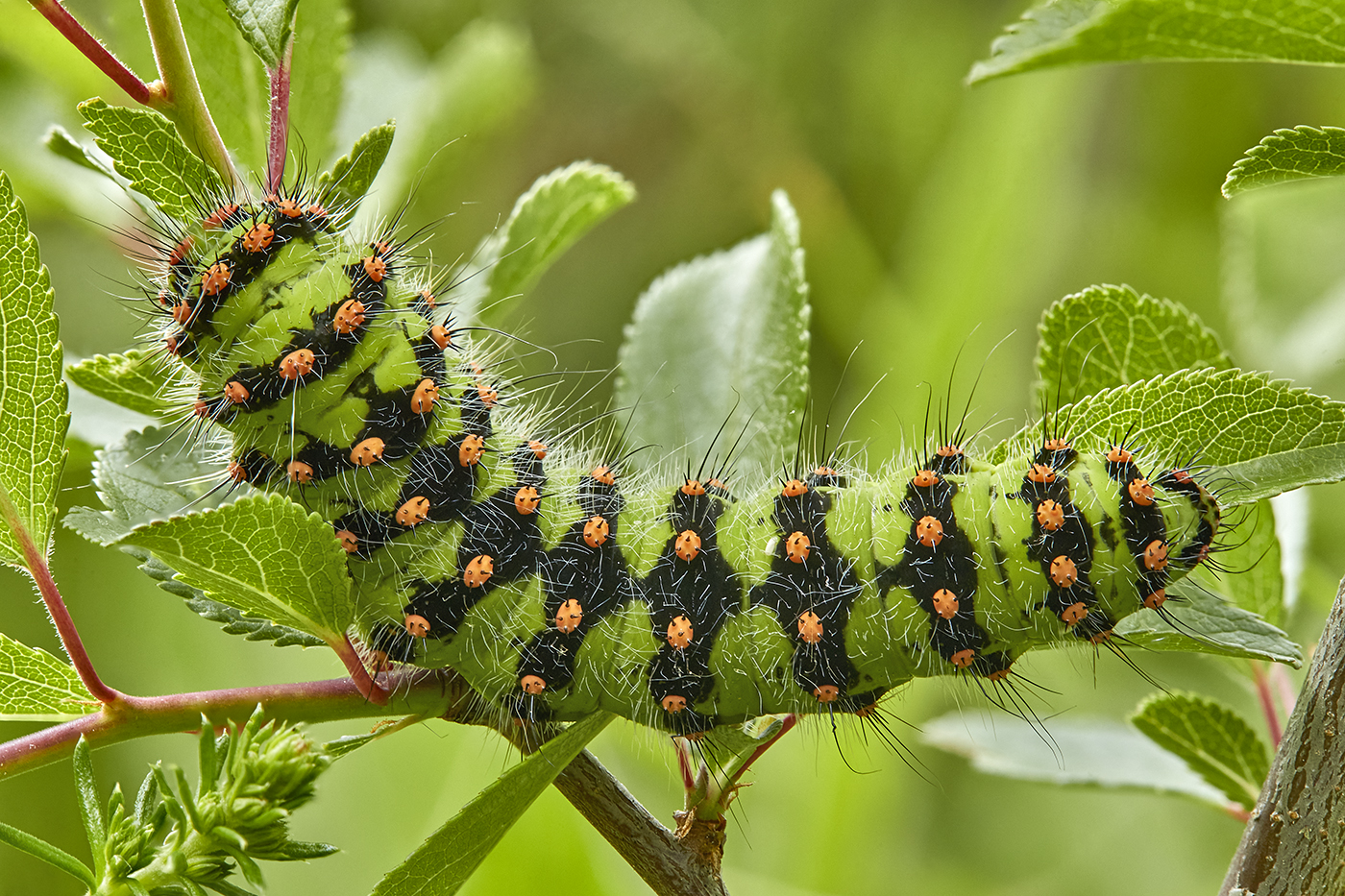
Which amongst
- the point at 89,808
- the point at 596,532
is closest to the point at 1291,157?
the point at 596,532

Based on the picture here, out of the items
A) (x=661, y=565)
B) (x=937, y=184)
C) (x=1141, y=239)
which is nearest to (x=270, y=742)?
(x=661, y=565)

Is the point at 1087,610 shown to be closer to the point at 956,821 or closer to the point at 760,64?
the point at 956,821

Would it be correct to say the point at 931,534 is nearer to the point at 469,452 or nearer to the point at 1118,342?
the point at 1118,342

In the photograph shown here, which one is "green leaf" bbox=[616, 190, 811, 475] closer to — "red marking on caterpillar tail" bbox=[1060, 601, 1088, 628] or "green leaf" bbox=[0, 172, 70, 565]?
"red marking on caterpillar tail" bbox=[1060, 601, 1088, 628]

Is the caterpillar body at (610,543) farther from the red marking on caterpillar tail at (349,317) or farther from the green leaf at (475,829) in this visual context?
the green leaf at (475,829)

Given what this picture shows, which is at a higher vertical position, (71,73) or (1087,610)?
(71,73)

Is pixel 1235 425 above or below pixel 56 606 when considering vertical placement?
above
